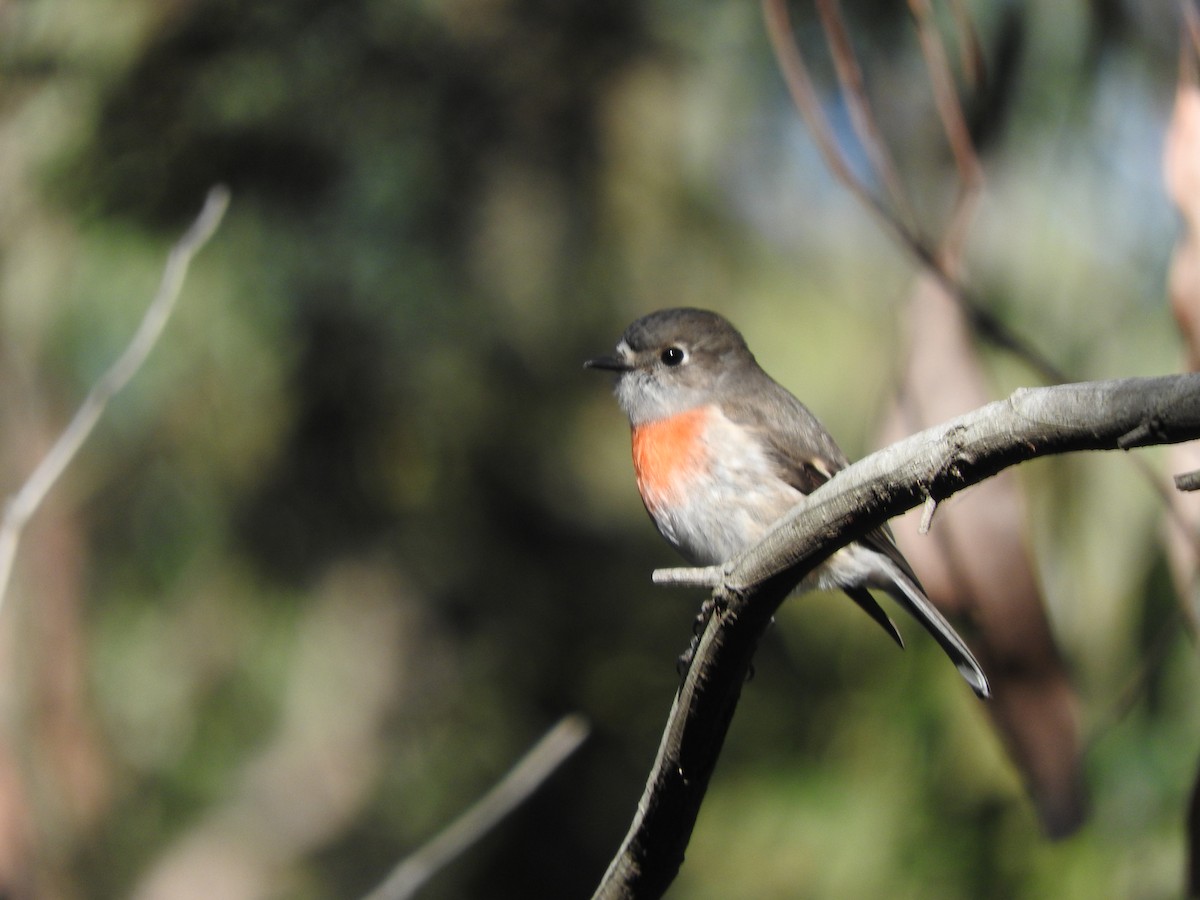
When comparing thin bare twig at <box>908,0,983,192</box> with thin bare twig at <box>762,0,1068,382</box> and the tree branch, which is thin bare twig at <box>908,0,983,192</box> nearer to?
thin bare twig at <box>762,0,1068,382</box>

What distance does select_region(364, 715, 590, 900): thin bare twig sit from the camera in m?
1.71

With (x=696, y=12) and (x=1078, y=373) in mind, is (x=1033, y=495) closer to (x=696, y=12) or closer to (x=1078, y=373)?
(x=1078, y=373)

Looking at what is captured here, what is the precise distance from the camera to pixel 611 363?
3.13 metres

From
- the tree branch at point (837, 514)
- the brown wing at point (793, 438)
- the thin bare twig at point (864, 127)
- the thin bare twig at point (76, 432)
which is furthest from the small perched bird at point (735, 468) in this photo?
the thin bare twig at point (76, 432)

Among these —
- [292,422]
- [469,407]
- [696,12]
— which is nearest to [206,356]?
[292,422]

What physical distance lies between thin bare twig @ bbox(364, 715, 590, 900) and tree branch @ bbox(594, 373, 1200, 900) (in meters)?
0.18

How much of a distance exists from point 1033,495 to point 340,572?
2.84m

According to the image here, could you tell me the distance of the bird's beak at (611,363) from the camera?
3.11 m

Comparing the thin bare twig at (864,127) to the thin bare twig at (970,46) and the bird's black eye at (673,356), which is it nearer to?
the thin bare twig at (970,46)

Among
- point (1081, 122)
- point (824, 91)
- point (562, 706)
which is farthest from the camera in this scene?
point (562, 706)

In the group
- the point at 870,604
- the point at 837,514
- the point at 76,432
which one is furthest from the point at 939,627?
the point at 76,432

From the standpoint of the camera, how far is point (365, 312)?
454 cm

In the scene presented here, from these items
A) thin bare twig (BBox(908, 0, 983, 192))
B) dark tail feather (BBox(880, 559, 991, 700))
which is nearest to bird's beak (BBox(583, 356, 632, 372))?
dark tail feather (BBox(880, 559, 991, 700))

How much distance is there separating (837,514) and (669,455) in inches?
55.7
